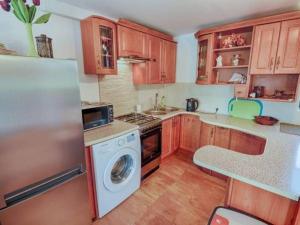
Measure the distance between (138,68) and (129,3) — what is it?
1.02 m

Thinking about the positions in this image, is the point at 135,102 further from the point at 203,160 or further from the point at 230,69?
the point at 203,160

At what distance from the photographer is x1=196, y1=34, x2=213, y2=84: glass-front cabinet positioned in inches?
100.0

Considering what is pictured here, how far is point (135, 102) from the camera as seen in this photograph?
293 cm

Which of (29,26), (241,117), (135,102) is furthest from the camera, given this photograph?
(135,102)

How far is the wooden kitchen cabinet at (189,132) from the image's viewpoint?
9.59 feet

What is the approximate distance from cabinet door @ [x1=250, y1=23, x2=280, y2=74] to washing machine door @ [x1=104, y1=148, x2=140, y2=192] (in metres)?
2.01

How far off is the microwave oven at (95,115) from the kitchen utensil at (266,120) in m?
2.06

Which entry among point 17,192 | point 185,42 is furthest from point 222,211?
point 185,42

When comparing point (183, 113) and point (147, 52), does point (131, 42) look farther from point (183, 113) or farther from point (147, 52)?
point (183, 113)

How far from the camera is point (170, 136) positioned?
9.56 ft

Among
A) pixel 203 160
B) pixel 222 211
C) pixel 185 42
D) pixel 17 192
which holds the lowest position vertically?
pixel 222 211

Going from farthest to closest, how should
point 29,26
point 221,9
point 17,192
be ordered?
point 221,9
point 29,26
point 17,192

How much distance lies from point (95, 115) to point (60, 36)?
1.03 m

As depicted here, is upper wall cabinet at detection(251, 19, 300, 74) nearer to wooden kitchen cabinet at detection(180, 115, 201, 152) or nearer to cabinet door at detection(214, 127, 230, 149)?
cabinet door at detection(214, 127, 230, 149)
